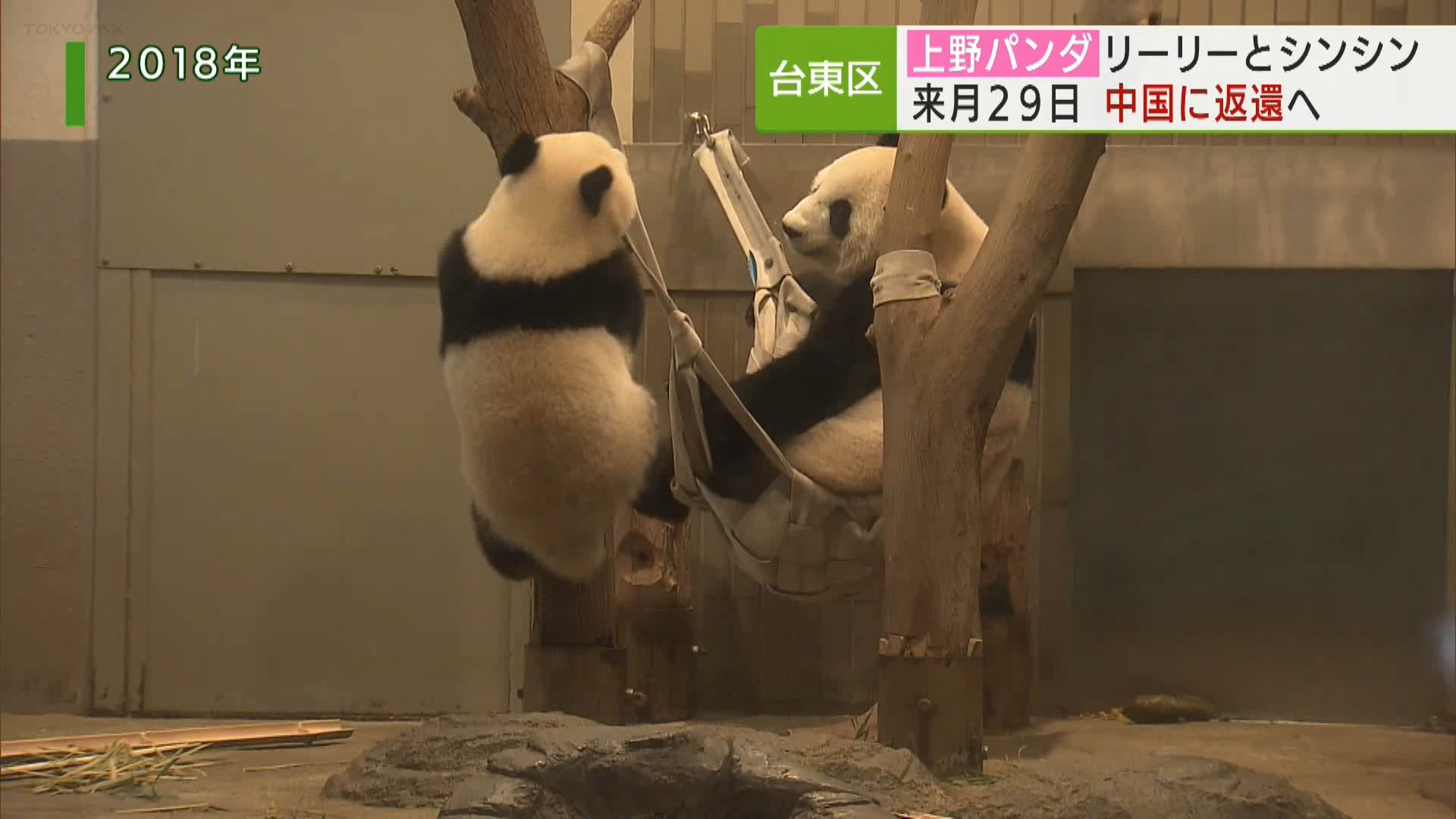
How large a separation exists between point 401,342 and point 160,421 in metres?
0.66

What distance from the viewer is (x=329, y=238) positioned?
409cm

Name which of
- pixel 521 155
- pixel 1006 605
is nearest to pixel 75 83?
pixel 521 155

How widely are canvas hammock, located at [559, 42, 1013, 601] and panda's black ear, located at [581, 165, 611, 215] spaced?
0.10 m

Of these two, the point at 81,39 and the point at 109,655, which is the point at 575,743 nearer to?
the point at 81,39

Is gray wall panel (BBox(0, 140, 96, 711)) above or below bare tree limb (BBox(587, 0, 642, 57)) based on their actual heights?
below

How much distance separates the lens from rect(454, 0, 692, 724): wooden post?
3.07 metres

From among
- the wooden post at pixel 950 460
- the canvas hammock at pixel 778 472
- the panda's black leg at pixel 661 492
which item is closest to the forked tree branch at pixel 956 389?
the wooden post at pixel 950 460

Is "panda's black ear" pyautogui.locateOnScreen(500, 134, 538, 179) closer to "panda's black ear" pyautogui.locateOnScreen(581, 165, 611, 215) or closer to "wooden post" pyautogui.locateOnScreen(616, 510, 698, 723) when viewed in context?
"panda's black ear" pyautogui.locateOnScreen(581, 165, 611, 215)

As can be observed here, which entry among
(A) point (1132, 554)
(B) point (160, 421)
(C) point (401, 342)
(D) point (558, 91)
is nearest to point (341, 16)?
(D) point (558, 91)

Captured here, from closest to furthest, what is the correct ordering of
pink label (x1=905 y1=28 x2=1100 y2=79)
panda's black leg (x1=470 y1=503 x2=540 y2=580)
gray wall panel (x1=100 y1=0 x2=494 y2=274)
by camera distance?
pink label (x1=905 y1=28 x2=1100 y2=79) → panda's black leg (x1=470 y1=503 x2=540 y2=580) → gray wall panel (x1=100 y1=0 x2=494 y2=274)

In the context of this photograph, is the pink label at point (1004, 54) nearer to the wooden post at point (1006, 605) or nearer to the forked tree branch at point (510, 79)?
the forked tree branch at point (510, 79)

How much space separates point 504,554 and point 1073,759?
128cm

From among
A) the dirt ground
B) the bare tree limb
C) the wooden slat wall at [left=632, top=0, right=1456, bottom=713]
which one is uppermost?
the bare tree limb

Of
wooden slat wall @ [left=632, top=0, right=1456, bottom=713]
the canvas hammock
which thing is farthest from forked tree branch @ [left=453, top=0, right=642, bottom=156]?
wooden slat wall @ [left=632, top=0, right=1456, bottom=713]
